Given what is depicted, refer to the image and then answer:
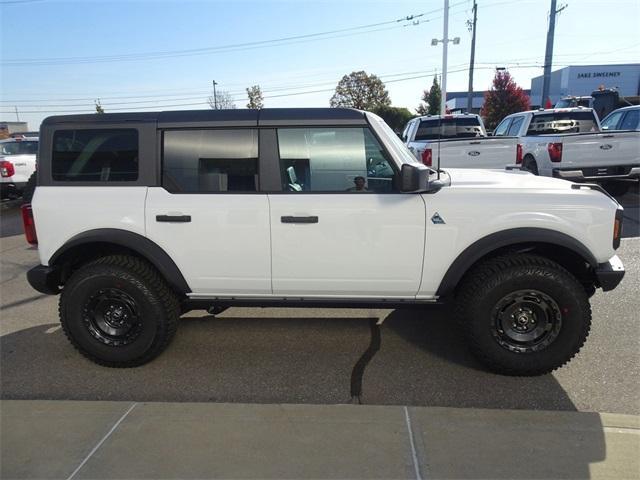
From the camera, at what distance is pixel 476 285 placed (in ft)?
10.8

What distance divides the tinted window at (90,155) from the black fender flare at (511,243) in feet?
8.14

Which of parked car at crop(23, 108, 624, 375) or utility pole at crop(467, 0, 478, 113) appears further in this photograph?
utility pole at crop(467, 0, 478, 113)

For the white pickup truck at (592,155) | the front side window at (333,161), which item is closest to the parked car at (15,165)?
the front side window at (333,161)

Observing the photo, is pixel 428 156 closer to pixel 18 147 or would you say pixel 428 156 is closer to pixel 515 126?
pixel 515 126

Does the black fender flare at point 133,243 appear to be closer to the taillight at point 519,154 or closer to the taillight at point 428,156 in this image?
the taillight at point 428,156

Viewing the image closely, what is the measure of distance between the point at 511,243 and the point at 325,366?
1.59 metres

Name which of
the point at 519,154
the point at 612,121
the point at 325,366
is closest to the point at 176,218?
the point at 325,366

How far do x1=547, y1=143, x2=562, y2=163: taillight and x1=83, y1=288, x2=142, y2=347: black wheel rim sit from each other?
8330 millimetres

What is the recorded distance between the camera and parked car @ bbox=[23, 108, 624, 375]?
3236 mm

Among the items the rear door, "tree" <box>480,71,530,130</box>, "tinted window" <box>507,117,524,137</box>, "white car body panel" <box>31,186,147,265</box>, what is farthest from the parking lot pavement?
"tree" <box>480,71,530,130</box>

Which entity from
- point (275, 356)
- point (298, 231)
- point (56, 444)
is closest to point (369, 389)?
point (275, 356)

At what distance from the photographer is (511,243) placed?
3.21m

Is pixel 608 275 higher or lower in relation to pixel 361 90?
lower

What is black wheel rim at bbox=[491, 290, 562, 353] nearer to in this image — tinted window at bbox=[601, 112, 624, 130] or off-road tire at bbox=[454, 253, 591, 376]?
off-road tire at bbox=[454, 253, 591, 376]
